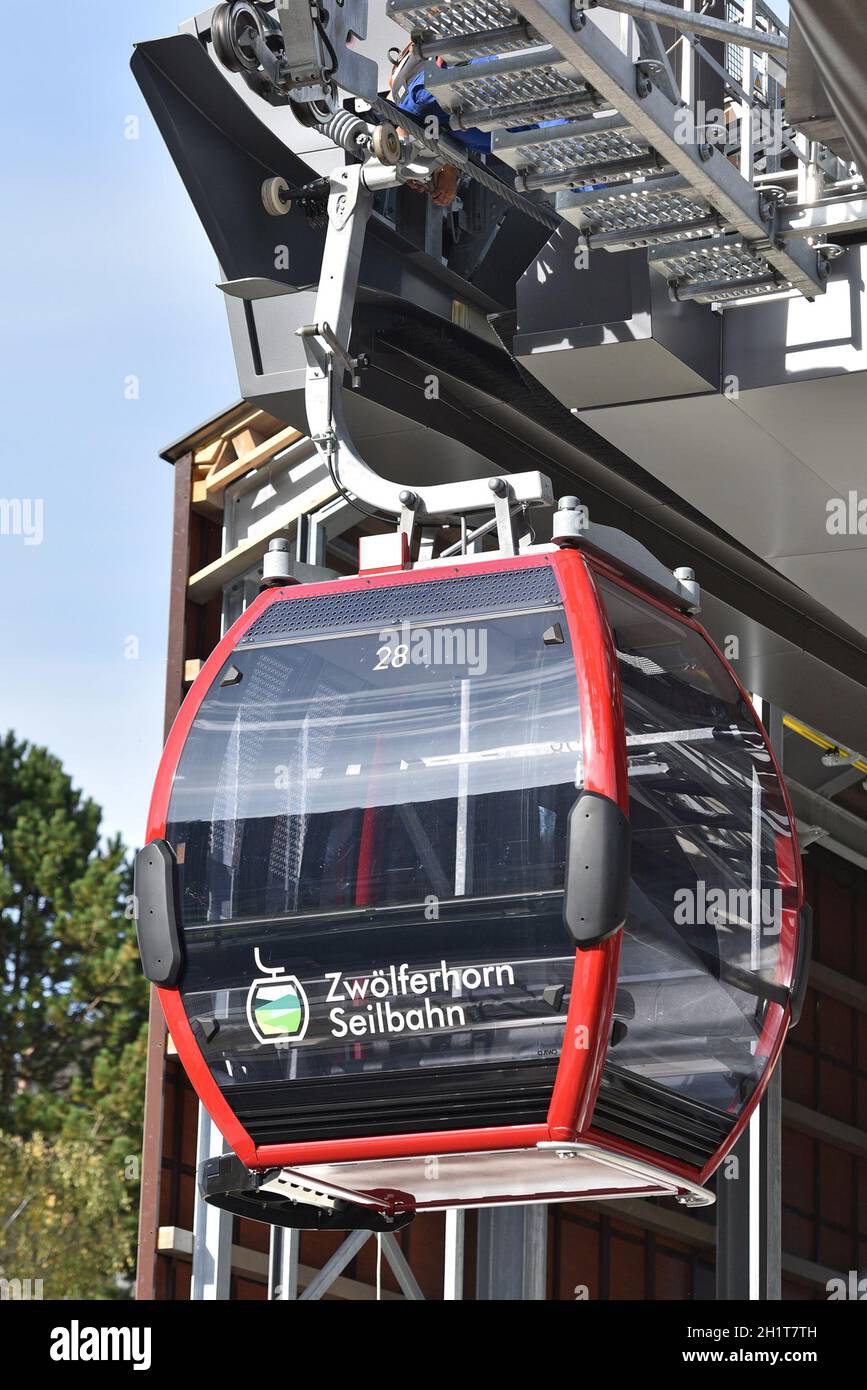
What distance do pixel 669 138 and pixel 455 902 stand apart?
2.13 meters

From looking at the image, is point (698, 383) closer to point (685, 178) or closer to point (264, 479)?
point (685, 178)

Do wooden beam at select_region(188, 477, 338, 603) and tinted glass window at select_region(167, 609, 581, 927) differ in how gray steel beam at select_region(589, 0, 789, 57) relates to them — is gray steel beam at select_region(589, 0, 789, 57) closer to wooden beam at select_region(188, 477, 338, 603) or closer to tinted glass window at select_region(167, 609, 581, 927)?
tinted glass window at select_region(167, 609, 581, 927)

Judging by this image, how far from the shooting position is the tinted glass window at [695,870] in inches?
175

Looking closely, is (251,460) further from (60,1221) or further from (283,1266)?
(60,1221)

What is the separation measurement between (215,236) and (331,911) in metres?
3.13

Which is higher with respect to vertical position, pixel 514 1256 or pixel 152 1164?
pixel 152 1164

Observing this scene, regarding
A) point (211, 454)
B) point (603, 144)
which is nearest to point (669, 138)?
point (603, 144)

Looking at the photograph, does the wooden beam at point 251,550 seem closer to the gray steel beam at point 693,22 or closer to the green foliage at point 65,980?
the gray steel beam at point 693,22

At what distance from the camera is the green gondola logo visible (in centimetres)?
437

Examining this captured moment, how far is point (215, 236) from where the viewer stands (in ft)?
21.7

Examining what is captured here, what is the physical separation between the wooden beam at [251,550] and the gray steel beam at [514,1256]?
12.2ft

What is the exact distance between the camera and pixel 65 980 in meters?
32.1

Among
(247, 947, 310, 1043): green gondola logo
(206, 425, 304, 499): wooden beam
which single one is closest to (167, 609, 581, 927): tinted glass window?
(247, 947, 310, 1043): green gondola logo

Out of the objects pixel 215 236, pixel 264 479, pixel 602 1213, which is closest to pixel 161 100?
pixel 215 236
